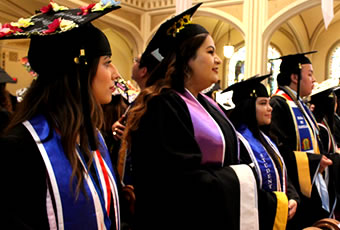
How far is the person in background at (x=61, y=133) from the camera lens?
1331 mm

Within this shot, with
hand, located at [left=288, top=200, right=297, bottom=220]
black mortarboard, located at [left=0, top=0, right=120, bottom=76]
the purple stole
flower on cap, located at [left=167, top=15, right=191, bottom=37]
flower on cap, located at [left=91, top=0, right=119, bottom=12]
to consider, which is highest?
flower on cap, located at [left=167, top=15, right=191, bottom=37]

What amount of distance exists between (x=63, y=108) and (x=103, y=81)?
236mm

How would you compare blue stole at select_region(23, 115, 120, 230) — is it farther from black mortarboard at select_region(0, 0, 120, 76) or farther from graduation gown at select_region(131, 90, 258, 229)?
graduation gown at select_region(131, 90, 258, 229)

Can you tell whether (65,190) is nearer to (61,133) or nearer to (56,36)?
(61,133)

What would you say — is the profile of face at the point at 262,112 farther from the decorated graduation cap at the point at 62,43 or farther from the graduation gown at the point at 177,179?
the decorated graduation cap at the point at 62,43

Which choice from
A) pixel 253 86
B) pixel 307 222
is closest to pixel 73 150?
pixel 253 86

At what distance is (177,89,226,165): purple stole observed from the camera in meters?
1.93

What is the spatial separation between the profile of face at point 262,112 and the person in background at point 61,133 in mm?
1430

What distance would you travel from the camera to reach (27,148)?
4.44ft

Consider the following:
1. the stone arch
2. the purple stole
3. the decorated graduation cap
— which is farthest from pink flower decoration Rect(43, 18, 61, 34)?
the stone arch

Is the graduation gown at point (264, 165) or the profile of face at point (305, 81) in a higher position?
the profile of face at point (305, 81)

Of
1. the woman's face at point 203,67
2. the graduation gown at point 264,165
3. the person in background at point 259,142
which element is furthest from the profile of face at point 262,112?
the woman's face at point 203,67

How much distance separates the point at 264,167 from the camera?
8.30 ft

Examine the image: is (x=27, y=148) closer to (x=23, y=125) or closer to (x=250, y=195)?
(x=23, y=125)
